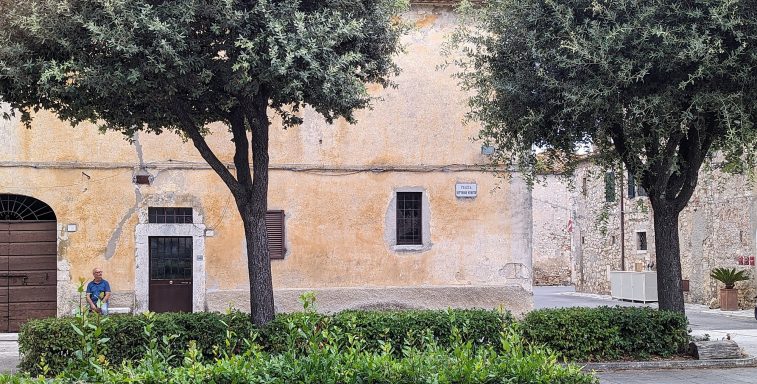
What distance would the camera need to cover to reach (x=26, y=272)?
53.9 ft

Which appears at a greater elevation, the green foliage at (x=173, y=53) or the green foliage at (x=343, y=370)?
the green foliage at (x=173, y=53)

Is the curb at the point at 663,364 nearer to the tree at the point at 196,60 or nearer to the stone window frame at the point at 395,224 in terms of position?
the tree at the point at 196,60

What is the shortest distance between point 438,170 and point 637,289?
14.6 metres

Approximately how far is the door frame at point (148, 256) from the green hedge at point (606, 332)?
23.5ft

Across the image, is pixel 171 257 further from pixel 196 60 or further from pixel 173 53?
pixel 173 53

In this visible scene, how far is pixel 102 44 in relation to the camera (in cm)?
984

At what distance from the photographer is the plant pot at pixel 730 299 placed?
24938mm

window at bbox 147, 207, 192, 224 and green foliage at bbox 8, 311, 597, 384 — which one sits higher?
window at bbox 147, 207, 192, 224

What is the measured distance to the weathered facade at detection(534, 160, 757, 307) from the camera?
24891 mm

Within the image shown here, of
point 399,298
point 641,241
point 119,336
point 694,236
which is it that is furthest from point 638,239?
point 119,336

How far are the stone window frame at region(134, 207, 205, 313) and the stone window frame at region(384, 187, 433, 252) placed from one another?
3793 millimetres

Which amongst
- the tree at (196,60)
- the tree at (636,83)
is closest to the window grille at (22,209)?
the tree at (196,60)

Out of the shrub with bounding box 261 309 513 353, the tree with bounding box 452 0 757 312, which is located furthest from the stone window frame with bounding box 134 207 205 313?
the tree with bounding box 452 0 757 312

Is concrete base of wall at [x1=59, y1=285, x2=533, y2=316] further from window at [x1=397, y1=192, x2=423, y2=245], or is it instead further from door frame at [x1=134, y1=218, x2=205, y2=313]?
window at [x1=397, y1=192, x2=423, y2=245]
